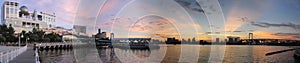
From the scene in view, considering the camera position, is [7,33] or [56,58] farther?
[7,33]

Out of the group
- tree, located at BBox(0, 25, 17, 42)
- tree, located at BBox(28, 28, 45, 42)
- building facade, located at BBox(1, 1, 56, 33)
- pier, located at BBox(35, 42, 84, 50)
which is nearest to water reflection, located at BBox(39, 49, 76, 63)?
pier, located at BBox(35, 42, 84, 50)

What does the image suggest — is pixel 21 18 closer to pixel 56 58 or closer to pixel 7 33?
pixel 7 33

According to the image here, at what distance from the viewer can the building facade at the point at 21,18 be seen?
5271 inches

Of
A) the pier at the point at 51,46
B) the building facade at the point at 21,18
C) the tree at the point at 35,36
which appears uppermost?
the building facade at the point at 21,18

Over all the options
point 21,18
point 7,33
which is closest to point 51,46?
point 7,33

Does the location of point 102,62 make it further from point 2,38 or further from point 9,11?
point 9,11

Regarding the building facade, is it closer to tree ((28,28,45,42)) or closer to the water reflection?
tree ((28,28,45,42))

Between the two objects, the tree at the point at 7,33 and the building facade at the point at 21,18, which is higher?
the building facade at the point at 21,18

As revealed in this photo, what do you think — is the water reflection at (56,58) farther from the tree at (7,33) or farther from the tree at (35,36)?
the tree at (35,36)

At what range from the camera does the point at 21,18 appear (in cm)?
13838

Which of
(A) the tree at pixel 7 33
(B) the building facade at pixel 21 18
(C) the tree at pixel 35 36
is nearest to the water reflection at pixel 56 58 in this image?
(A) the tree at pixel 7 33

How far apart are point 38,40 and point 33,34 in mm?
5777

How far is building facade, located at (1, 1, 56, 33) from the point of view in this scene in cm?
13388

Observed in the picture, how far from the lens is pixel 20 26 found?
132 metres
